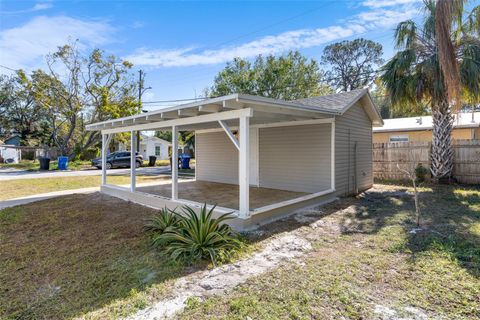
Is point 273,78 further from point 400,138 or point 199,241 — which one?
point 199,241

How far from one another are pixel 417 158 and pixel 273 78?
1580 centimetres

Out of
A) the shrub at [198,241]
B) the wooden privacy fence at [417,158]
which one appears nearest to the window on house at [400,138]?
the wooden privacy fence at [417,158]

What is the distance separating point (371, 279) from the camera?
3.08m

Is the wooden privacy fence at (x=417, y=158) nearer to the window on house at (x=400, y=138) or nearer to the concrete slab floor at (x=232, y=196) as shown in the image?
the window on house at (x=400, y=138)

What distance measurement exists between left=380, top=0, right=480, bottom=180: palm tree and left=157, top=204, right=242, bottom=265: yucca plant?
27.8ft

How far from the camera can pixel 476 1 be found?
7941 millimetres

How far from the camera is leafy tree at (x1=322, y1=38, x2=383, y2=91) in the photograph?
29.5 metres

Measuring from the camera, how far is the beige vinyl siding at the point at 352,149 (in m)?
7.64

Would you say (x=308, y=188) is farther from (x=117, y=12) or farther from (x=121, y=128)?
(x=117, y=12)

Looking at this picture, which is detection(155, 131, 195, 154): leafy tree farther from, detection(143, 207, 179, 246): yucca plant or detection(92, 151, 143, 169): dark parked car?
detection(143, 207, 179, 246): yucca plant

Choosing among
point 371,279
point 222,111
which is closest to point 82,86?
point 222,111

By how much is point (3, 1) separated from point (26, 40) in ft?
18.2

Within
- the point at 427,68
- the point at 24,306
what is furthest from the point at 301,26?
the point at 24,306

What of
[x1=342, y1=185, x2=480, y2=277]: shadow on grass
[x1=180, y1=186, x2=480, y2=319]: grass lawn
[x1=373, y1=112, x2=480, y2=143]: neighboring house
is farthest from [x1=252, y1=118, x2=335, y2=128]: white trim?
[x1=373, y1=112, x2=480, y2=143]: neighboring house
